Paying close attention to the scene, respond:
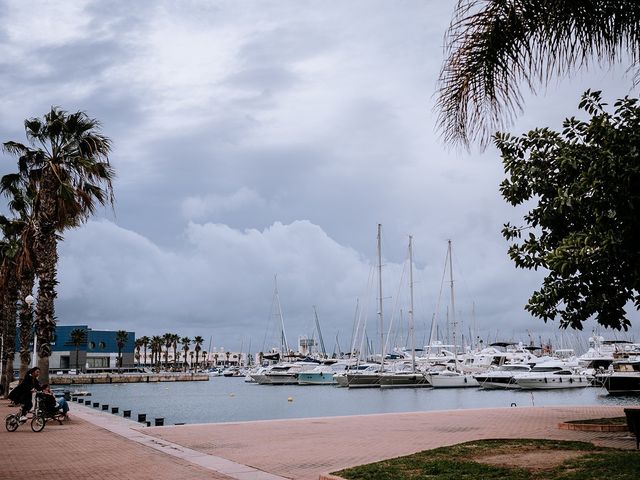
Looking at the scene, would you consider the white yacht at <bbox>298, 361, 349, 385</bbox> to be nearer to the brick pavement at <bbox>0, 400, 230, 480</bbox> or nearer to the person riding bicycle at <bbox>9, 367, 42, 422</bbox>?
the person riding bicycle at <bbox>9, 367, 42, 422</bbox>

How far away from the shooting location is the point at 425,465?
12.5m

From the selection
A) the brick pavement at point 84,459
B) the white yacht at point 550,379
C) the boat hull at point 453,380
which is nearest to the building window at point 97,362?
the boat hull at point 453,380

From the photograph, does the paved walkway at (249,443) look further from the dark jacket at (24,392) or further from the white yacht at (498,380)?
the white yacht at (498,380)

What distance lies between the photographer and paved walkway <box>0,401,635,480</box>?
13344 millimetres

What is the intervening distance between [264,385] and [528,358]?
42.0 metres

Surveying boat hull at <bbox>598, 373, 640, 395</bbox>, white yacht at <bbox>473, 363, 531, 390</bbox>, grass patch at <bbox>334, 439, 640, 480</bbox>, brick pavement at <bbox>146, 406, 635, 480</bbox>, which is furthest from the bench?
white yacht at <bbox>473, 363, 531, 390</bbox>

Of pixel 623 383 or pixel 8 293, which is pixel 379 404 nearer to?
pixel 623 383

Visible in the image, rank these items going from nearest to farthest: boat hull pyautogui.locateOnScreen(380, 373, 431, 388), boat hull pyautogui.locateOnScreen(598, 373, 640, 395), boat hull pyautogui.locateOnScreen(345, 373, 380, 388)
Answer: boat hull pyautogui.locateOnScreen(598, 373, 640, 395) → boat hull pyautogui.locateOnScreen(380, 373, 431, 388) → boat hull pyautogui.locateOnScreen(345, 373, 380, 388)

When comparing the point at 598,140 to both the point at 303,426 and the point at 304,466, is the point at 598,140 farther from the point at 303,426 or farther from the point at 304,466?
the point at 303,426

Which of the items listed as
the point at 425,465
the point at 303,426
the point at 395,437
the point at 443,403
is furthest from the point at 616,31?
the point at 443,403

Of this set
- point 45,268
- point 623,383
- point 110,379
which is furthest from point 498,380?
point 110,379

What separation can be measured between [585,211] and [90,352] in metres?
175

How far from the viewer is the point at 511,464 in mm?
12188

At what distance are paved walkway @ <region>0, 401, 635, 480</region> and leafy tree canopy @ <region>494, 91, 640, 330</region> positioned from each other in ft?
11.4
